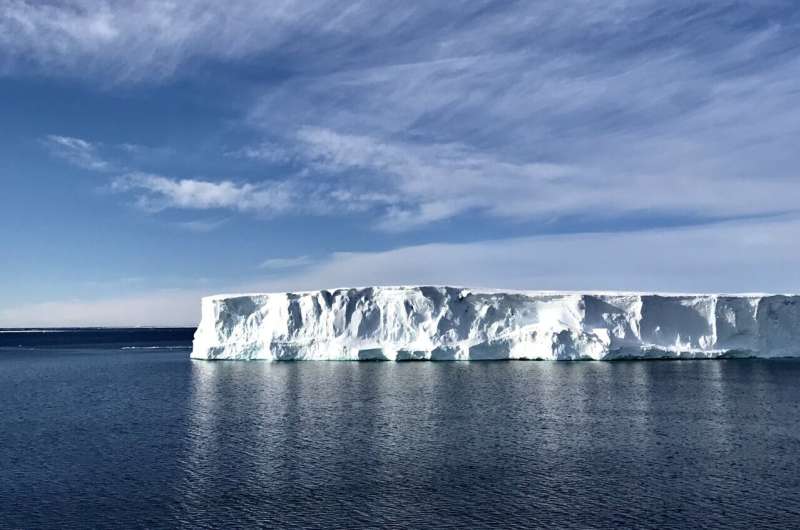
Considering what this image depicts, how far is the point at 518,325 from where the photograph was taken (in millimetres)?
48062

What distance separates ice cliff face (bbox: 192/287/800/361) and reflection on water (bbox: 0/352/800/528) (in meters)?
10.8

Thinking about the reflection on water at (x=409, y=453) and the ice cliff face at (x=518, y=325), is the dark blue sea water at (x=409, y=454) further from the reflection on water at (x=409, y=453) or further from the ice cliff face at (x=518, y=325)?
the ice cliff face at (x=518, y=325)

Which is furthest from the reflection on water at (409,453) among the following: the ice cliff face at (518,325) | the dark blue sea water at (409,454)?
the ice cliff face at (518,325)

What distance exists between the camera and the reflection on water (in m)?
14.8

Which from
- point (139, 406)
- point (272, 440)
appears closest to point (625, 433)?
point (272, 440)

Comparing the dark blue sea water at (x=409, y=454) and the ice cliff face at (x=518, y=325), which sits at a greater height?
the ice cliff face at (x=518, y=325)

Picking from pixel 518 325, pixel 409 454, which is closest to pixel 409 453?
pixel 409 454

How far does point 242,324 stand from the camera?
50562 mm

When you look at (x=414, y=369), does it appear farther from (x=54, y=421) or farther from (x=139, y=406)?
(x=54, y=421)

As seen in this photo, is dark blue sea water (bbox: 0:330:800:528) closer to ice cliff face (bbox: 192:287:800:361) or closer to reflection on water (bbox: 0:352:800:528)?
reflection on water (bbox: 0:352:800:528)

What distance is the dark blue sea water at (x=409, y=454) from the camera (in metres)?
14.7

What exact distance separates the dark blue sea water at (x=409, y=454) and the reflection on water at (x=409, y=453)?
0.26ft

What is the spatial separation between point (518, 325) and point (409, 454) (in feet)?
97.2

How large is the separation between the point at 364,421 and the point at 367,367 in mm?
19608
